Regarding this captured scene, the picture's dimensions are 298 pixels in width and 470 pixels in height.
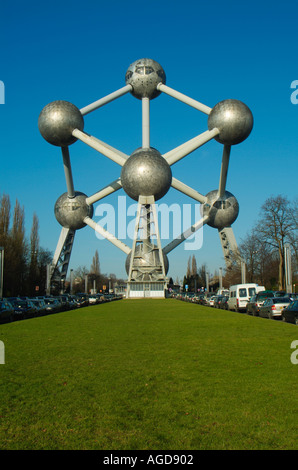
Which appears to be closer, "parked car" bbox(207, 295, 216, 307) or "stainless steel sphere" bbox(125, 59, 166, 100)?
"parked car" bbox(207, 295, 216, 307)

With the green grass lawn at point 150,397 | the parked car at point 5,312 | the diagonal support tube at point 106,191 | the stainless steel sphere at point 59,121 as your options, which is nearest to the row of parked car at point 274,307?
the green grass lawn at point 150,397

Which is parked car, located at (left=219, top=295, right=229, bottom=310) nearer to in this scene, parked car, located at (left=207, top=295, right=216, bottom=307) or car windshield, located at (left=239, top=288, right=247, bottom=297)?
car windshield, located at (left=239, top=288, right=247, bottom=297)

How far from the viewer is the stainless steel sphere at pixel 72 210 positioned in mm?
62875

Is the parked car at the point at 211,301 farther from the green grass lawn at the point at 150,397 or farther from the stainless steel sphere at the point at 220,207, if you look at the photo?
the green grass lawn at the point at 150,397

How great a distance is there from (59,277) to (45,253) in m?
4.02

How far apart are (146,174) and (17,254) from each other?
15.9 metres

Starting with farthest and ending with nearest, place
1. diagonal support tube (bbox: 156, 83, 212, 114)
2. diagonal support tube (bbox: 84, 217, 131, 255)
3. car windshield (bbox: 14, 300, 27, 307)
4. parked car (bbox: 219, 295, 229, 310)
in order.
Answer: diagonal support tube (bbox: 84, 217, 131, 255), diagonal support tube (bbox: 156, 83, 212, 114), parked car (bbox: 219, 295, 229, 310), car windshield (bbox: 14, 300, 27, 307)

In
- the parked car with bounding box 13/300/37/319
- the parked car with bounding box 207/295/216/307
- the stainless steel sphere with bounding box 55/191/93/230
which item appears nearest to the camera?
the parked car with bounding box 13/300/37/319

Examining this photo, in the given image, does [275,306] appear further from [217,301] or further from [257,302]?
[217,301]

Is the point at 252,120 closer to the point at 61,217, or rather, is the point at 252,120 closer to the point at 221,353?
the point at 61,217

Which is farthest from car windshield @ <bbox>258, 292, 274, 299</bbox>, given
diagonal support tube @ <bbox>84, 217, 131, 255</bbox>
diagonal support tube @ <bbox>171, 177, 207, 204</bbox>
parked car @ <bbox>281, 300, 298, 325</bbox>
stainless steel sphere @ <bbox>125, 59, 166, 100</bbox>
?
stainless steel sphere @ <bbox>125, 59, 166, 100</bbox>

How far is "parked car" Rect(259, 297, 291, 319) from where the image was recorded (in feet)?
67.6

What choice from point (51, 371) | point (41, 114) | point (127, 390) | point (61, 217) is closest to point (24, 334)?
point (51, 371)
